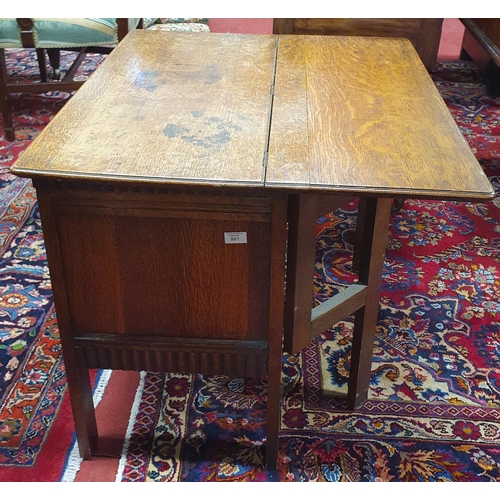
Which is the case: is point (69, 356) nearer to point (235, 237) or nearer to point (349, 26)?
point (235, 237)

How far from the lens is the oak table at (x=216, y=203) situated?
1.19 metres

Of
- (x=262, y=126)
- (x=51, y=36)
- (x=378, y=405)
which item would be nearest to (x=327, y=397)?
(x=378, y=405)

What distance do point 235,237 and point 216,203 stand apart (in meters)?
0.09

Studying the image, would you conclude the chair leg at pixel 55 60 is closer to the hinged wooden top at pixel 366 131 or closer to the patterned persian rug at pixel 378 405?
the hinged wooden top at pixel 366 131

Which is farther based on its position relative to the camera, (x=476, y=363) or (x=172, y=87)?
(x=476, y=363)

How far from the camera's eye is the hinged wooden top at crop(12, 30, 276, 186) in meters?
1.18

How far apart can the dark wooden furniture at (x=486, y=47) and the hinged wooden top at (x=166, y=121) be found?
1.50m

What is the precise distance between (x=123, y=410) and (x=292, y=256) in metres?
0.74

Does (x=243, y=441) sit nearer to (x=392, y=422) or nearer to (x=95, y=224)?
(x=392, y=422)

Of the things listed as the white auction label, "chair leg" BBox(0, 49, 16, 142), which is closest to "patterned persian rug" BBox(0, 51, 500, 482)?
the white auction label

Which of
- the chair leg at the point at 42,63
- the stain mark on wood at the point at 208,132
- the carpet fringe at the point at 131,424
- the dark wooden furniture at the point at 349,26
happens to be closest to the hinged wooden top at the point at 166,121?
the stain mark on wood at the point at 208,132

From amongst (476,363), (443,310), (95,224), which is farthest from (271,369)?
(443,310)

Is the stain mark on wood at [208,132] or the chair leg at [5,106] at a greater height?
the stain mark on wood at [208,132]
